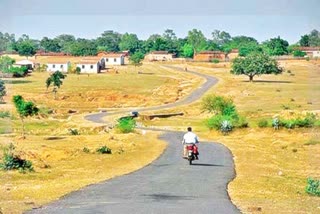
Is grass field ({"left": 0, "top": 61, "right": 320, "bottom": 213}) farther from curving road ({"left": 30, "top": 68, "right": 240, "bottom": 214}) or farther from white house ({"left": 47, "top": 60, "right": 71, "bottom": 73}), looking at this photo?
white house ({"left": 47, "top": 60, "right": 71, "bottom": 73})

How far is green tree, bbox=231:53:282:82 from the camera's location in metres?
114

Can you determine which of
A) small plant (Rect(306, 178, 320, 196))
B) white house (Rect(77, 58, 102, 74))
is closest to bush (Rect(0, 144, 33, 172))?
small plant (Rect(306, 178, 320, 196))

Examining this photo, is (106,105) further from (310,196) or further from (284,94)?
(310,196)

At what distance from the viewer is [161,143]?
4578 cm

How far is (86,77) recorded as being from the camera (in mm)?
126375

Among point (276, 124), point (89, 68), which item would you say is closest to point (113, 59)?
point (89, 68)

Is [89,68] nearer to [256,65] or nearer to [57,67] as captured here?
[57,67]

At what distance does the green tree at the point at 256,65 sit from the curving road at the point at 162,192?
8375cm

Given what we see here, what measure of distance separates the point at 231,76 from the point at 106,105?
4298cm

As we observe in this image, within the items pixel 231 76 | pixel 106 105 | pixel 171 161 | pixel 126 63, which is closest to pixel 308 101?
pixel 106 105

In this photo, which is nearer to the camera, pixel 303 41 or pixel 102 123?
pixel 102 123

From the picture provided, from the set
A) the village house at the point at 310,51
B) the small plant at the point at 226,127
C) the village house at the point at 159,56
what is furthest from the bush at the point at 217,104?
the village house at the point at 159,56

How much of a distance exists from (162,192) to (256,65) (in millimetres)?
97019

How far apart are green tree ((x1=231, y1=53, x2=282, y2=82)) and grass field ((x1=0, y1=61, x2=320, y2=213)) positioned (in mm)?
2712
